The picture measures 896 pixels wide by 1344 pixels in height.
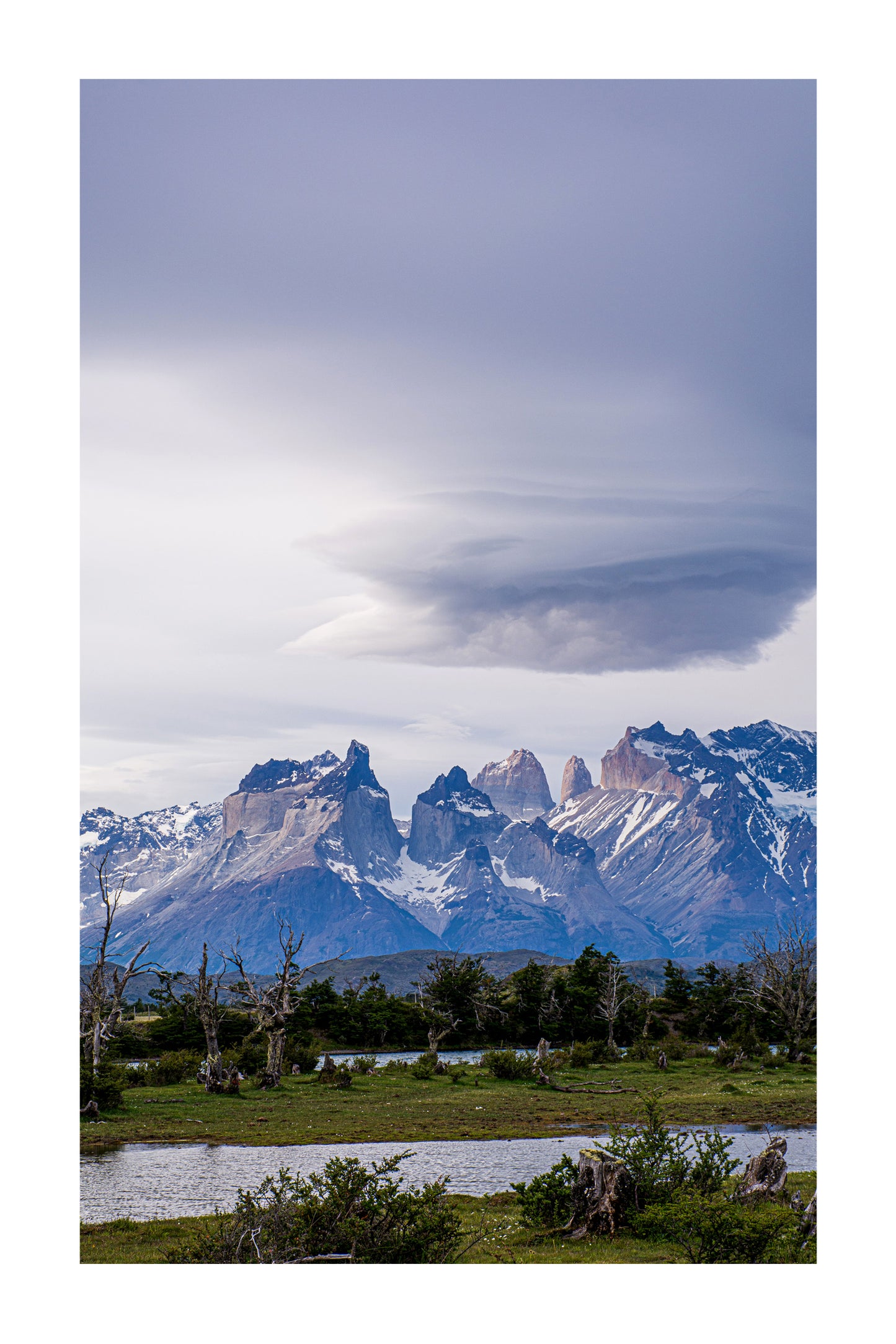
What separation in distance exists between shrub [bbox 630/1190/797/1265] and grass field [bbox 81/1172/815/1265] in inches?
11.8

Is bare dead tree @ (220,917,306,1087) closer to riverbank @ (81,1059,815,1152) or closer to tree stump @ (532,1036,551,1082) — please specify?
riverbank @ (81,1059,815,1152)

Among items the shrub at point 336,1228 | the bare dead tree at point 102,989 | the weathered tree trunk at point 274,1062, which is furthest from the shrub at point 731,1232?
the weathered tree trunk at point 274,1062

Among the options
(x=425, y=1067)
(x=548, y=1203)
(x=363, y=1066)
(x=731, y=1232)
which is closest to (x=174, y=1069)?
(x=363, y=1066)

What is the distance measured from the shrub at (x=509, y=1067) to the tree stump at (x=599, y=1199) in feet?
89.7

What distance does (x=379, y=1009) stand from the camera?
5919 centimetres

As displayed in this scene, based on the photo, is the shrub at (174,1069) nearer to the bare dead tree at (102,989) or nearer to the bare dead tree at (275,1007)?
the bare dead tree at (102,989)

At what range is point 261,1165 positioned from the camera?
2009 cm

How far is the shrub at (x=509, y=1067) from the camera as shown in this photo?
129ft

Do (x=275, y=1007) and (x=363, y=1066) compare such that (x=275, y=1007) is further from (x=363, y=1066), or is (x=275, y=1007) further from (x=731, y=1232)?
(x=731, y=1232)

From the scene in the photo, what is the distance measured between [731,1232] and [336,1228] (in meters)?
4.50

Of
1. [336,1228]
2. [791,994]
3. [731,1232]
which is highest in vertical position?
[336,1228]
